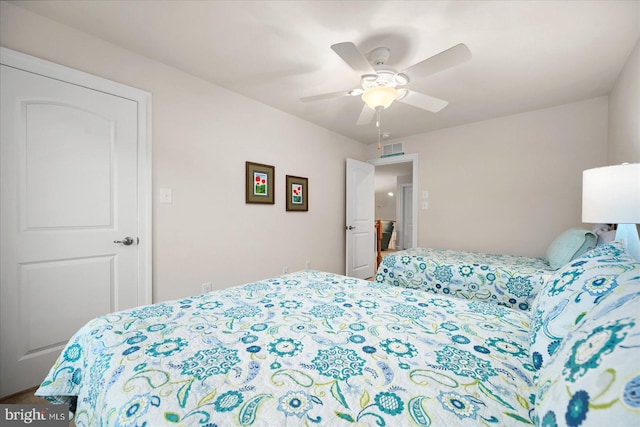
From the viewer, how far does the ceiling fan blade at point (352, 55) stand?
144 centimetres

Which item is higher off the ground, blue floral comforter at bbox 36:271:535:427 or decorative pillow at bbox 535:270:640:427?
decorative pillow at bbox 535:270:640:427

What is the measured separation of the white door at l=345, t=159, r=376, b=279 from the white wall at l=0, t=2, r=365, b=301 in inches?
31.0

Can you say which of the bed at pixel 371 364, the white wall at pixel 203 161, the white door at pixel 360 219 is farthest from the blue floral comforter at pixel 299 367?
the white door at pixel 360 219

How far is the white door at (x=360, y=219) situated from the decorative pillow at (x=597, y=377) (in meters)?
3.51

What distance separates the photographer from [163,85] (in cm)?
219

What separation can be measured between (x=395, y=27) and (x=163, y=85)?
1.90 meters

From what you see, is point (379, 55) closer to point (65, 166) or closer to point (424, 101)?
point (424, 101)

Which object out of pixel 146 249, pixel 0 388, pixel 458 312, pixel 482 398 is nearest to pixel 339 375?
pixel 482 398

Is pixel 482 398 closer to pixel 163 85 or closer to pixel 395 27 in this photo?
pixel 395 27

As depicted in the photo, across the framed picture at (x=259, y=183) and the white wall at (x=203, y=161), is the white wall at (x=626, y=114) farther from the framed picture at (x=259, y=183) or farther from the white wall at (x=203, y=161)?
the framed picture at (x=259, y=183)

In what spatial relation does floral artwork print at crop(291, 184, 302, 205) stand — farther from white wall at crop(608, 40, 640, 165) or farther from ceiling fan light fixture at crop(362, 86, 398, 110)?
white wall at crop(608, 40, 640, 165)

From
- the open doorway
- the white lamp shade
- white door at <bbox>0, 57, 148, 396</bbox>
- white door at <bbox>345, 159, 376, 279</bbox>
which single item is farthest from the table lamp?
the open doorway

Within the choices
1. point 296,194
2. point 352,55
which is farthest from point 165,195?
point 352,55

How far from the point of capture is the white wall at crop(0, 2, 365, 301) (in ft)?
5.93
